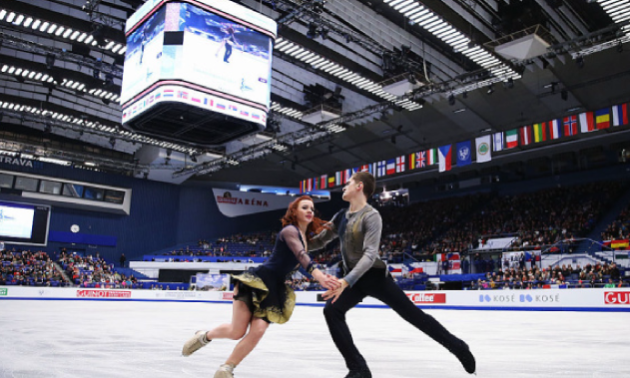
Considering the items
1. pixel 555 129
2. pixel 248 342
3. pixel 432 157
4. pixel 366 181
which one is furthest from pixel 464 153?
pixel 248 342

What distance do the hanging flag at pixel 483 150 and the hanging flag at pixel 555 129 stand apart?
271cm

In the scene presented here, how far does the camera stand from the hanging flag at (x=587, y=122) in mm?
18953

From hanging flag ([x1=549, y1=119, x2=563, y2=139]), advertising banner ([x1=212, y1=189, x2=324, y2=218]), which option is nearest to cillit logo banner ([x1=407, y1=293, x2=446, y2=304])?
hanging flag ([x1=549, y1=119, x2=563, y2=139])

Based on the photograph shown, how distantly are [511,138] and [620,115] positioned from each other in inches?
157

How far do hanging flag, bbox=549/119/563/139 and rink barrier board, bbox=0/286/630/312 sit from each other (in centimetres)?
675

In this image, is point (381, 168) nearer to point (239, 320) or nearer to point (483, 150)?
point (483, 150)

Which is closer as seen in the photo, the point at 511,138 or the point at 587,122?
the point at 587,122

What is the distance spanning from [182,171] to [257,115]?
2259cm

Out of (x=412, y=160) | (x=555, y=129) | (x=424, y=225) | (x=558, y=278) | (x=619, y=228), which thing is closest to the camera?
(x=558, y=278)

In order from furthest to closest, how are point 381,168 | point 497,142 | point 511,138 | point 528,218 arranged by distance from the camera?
point 528,218 → point 381,168 → point 497,142 → point 511,138

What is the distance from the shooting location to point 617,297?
582 inches

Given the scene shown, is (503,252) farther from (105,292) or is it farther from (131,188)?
(131,188)

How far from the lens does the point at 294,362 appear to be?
455 cm

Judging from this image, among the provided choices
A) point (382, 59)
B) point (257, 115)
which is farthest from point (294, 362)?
point (382, 59)
